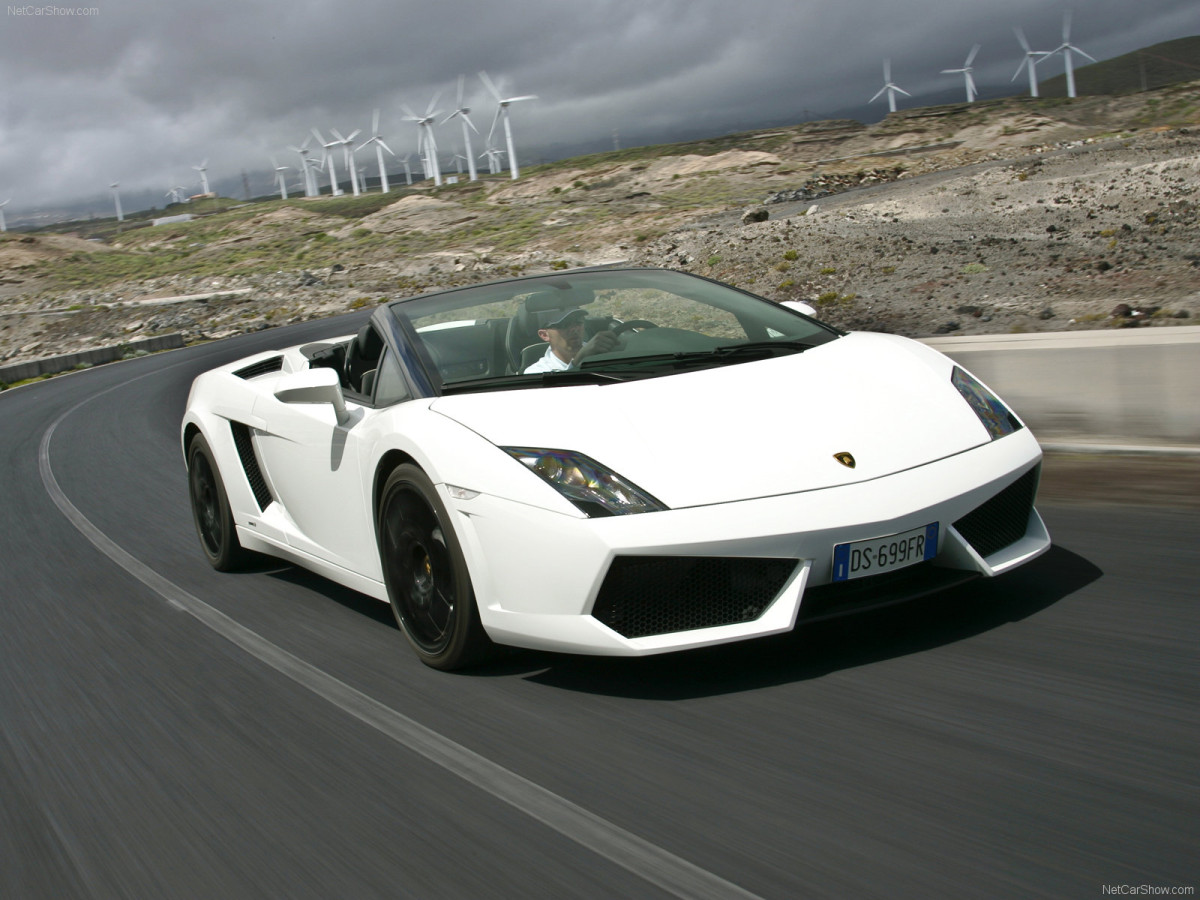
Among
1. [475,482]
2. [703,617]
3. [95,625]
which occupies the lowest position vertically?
[95,625]

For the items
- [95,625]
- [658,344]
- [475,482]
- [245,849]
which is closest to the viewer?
[245,849]

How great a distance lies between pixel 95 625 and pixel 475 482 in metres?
2.63

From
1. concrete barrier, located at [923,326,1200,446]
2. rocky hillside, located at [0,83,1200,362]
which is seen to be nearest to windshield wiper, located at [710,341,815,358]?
concrete barrier, located at [923,326,1200,446]

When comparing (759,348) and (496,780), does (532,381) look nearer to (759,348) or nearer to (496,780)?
(759,348)

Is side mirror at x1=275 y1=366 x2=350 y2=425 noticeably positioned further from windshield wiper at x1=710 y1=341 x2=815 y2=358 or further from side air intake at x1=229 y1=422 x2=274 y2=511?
windshield wiper at x1=710 y1=341 x2=815 y2=358

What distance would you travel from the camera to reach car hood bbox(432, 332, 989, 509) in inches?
132

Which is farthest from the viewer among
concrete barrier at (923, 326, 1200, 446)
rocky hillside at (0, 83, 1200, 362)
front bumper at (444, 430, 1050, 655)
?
rocky hillside at (0, 83, 1200, 362)

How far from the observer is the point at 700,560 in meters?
3.25

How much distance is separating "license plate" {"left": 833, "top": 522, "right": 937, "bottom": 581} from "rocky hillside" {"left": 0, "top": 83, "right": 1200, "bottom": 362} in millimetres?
10578

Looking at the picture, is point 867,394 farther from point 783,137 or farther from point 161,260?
point 783,137

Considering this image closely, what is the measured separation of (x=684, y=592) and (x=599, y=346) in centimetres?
130

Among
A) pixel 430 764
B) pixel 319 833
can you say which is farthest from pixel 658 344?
pixel 319 833

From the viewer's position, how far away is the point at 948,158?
5584 centimetres

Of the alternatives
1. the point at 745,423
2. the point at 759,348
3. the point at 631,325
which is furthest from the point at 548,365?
the point at 745,423
